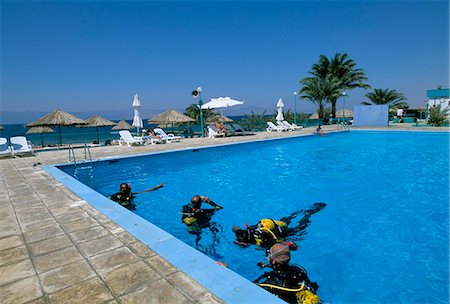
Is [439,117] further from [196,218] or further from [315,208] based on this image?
[196,218]

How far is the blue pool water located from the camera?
374cm

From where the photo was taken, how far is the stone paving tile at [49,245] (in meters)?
2.95

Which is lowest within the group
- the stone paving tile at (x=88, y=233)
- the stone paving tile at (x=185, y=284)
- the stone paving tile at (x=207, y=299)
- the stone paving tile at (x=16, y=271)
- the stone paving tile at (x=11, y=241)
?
the stone paving tile at (x=207, y=299)

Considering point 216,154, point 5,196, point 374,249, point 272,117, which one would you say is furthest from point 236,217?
point 272,117

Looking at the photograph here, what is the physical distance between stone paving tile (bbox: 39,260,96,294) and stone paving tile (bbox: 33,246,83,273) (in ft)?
0.29

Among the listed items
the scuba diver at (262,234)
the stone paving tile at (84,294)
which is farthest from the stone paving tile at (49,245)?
the scuba diver at (262,234)

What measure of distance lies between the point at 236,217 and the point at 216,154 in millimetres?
7318

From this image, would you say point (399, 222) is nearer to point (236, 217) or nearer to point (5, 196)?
point (236, 217)

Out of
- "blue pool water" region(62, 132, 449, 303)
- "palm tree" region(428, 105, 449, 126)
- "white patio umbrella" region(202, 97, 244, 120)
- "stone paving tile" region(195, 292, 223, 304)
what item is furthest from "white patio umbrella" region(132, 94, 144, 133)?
"palm tree" region(428, 105, 449, 126)

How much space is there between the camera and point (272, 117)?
2741 cm

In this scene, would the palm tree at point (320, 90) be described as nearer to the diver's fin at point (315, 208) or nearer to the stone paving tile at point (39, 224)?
the diver's fin at point (315, 208)

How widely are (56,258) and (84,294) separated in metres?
0.86

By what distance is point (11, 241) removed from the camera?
3.20m

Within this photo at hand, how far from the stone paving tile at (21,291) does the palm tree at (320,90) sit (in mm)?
29052
